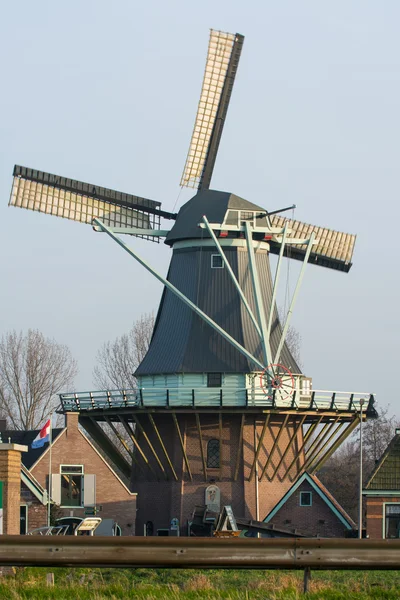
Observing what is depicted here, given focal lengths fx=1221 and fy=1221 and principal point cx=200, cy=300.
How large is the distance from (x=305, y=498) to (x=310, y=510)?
1.28 ft

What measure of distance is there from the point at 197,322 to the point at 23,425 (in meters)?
23.4

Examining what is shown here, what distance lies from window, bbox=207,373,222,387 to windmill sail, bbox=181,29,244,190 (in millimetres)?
6730

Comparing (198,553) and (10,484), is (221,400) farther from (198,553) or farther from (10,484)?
(198,553)

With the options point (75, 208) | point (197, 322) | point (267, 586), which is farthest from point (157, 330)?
point (267, 586)

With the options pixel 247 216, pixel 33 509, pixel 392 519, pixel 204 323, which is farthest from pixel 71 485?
pixel 392 519

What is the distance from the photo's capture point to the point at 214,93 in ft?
131

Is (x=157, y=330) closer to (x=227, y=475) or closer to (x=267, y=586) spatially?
(x=227, y=475)

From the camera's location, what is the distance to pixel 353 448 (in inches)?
3199

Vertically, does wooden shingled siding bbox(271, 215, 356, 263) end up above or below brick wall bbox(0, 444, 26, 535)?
above

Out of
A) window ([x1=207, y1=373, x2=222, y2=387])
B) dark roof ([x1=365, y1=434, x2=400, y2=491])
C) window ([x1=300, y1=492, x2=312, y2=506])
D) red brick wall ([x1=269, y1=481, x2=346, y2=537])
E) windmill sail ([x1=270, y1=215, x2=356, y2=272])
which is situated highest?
windmill sail ([x1=270, y1=215, x2=356, y2=272])

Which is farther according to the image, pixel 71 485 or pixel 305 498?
pixel 71 485

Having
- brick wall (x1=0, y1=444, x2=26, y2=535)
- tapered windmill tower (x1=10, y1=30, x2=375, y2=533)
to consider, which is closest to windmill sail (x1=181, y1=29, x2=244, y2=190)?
tapered windmill tower (x1=10, y1=30, x2=375, y2=533)

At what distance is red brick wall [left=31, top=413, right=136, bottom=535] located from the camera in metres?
39.3

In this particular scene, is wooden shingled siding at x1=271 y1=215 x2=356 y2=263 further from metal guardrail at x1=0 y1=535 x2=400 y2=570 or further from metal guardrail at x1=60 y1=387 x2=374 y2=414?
metal guardrail at x1=0 y1=535 x2=400 y2=570
